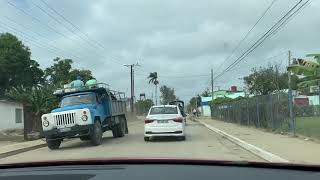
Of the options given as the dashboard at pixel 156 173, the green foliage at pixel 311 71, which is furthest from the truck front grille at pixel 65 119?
the dashboard at pixel 156 173

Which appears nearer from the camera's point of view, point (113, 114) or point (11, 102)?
point (113, 114)

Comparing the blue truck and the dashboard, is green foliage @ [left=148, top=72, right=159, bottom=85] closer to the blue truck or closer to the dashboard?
the blue truck

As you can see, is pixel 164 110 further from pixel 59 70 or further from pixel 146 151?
pixel 59 70

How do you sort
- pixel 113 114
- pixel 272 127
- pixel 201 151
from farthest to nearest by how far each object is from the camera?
pixel 272 127 → pixel 113 114 → pixel 201 151

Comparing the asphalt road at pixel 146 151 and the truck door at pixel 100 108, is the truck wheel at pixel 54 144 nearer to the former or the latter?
the asphalt road at pixel 146 151

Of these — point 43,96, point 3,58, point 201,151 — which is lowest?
point 201,151

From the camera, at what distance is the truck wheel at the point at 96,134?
24234 mm

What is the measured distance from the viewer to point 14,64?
73938 mm

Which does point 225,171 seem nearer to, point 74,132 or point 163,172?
point 163,172

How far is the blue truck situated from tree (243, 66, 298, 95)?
52.5 m

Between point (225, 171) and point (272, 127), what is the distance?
29672mm

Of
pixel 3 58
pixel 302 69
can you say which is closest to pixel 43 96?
pixel 302 69

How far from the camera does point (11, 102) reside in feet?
145

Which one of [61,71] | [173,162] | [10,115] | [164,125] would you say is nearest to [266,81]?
[61,71]
